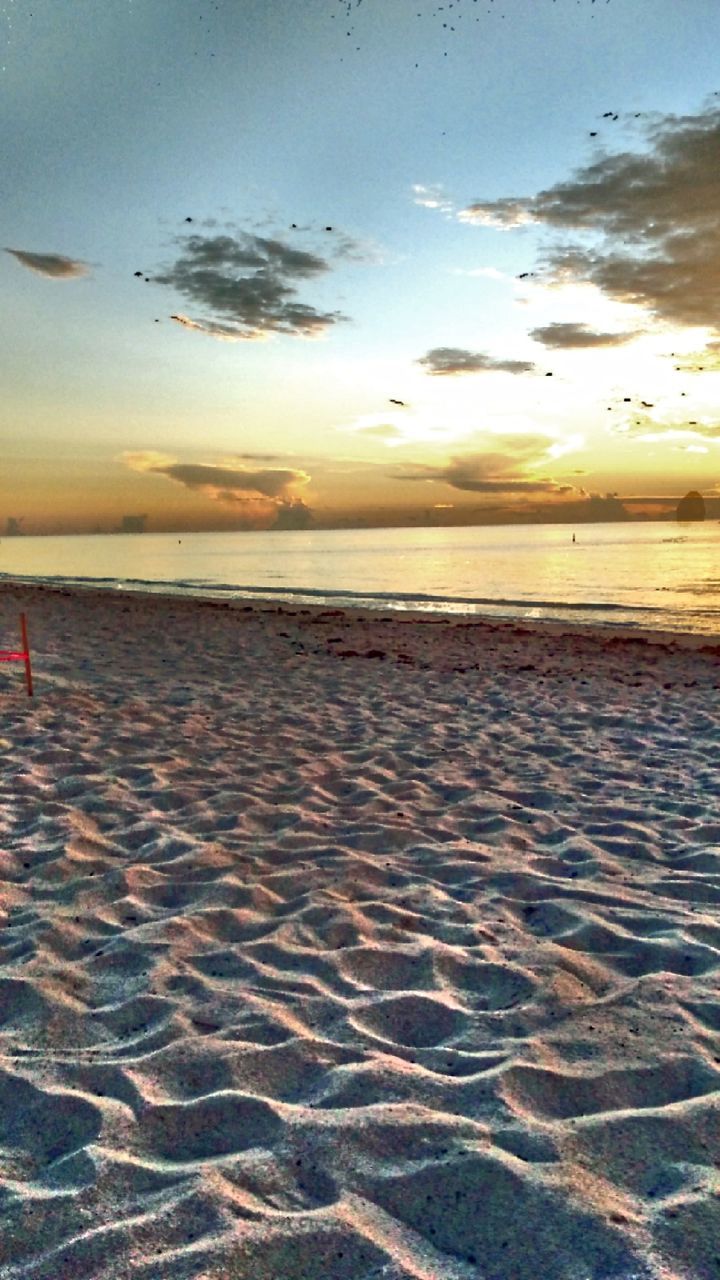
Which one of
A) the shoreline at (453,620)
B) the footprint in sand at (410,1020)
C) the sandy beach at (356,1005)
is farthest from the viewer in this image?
the shoreline at (453,620)

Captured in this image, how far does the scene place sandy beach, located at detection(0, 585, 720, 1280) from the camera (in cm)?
221

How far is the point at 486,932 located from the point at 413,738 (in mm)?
4138

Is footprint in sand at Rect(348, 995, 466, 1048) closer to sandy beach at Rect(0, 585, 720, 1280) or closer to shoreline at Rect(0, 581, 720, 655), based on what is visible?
sandy beach at Rect(0, 585, 720, 1280)

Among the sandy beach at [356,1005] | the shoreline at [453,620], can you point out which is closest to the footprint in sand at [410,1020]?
the sandy beach at [356,1005]

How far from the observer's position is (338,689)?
10898 mm

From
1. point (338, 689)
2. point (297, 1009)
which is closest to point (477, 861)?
point (297, 1009)

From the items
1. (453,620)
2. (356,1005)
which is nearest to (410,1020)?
(356,1005)

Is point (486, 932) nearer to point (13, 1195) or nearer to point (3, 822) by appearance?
point (13, 1195)

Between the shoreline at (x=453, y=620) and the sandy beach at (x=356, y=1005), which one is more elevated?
the shoreline at (x=453, y=620)

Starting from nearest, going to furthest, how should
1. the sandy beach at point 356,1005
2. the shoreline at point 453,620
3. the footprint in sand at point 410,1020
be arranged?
the sandy beach at point 356,1005
the footprint in sand at point 410,1020
the shoreline at point 453,620

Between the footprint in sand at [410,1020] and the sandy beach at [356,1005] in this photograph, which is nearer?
A: the sandy beach at [356,1005]

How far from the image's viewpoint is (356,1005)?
11.2 feet

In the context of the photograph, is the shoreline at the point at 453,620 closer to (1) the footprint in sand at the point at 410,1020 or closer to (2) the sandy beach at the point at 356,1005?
(2) the sandy beach at the point at 356,1005

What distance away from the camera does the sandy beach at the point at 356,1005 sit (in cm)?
221
